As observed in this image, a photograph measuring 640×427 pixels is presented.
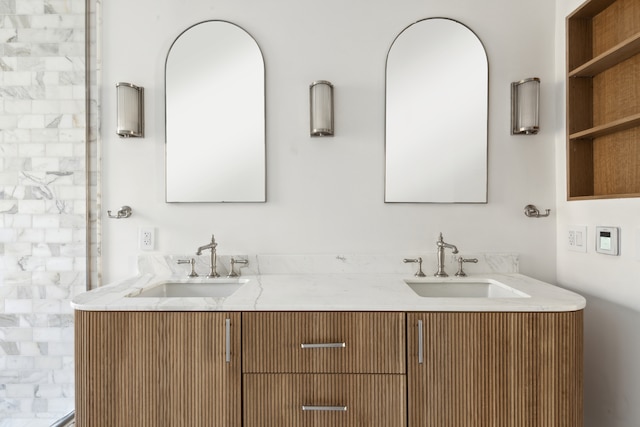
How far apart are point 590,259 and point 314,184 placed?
1237 millimetres

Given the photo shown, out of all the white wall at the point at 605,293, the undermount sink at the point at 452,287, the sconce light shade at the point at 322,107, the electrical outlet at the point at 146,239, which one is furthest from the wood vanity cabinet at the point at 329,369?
the sconce light shade at the point at 322,107

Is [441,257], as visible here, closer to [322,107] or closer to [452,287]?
[452,287]

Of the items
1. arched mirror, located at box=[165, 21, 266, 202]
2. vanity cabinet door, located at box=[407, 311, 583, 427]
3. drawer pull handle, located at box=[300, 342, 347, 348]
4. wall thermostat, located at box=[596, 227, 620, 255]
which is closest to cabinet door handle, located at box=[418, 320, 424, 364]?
vanity cabinet door, located at box=[407, 311, 583, 427]

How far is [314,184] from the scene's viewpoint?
5.69 feet

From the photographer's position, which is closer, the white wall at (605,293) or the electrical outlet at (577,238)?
the white wall at (605,293)

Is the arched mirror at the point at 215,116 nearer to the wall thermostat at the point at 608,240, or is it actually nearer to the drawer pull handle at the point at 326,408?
the drawer pull handle at the point at 326,408

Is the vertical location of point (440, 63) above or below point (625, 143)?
above

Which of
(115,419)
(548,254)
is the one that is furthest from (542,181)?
(115,419)

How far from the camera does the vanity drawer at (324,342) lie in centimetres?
115

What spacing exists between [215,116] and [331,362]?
124 centimetres

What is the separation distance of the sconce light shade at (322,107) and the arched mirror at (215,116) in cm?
26

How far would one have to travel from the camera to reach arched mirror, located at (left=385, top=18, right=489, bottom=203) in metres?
1.70

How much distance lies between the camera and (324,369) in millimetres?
1149

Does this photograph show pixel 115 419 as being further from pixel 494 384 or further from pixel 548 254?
pixel 548 254
